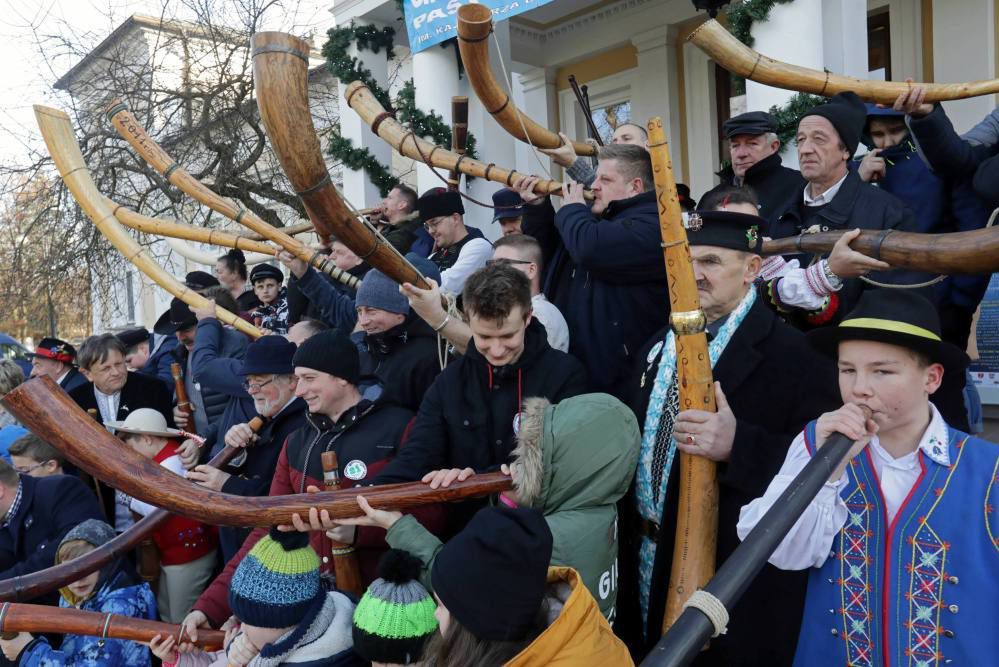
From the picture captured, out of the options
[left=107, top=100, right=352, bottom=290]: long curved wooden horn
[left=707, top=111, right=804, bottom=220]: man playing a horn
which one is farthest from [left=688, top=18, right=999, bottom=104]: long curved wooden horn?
[left=107, top=100, right=352, bottom=290]: long curved wooden horn

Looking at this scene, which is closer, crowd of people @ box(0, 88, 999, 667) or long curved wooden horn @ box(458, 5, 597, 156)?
crowd of people @ box(0, 88, 999, 667)

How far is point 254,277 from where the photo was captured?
6.25 m

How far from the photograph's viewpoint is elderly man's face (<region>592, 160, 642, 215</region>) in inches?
130

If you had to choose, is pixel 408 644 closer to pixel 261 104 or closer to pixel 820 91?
pixel 261 104

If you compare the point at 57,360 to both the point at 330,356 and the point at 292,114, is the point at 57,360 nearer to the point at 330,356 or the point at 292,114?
the point at 330,356

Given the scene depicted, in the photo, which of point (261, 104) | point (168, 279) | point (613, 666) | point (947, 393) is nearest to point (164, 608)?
point (168, 279)

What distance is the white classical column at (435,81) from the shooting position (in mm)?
7672

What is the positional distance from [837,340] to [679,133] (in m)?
8.13

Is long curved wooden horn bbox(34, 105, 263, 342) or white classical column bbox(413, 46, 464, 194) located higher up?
white classical column bbox(413, 46, 464, 194)

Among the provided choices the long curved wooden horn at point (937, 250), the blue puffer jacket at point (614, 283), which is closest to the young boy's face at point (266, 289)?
the blue puffer jacket at point (614, 283)

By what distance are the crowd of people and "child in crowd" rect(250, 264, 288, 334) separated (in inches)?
60.6

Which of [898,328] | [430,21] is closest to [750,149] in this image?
[898,328]

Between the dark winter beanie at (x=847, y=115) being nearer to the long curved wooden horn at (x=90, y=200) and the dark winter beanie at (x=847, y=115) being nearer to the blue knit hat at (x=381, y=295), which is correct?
the blue knit hat at (x=381, y=295)

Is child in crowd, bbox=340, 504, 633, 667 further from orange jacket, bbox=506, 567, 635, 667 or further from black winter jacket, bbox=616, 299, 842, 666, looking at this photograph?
black winter jacket, bbox=616, 299, 842, 666
